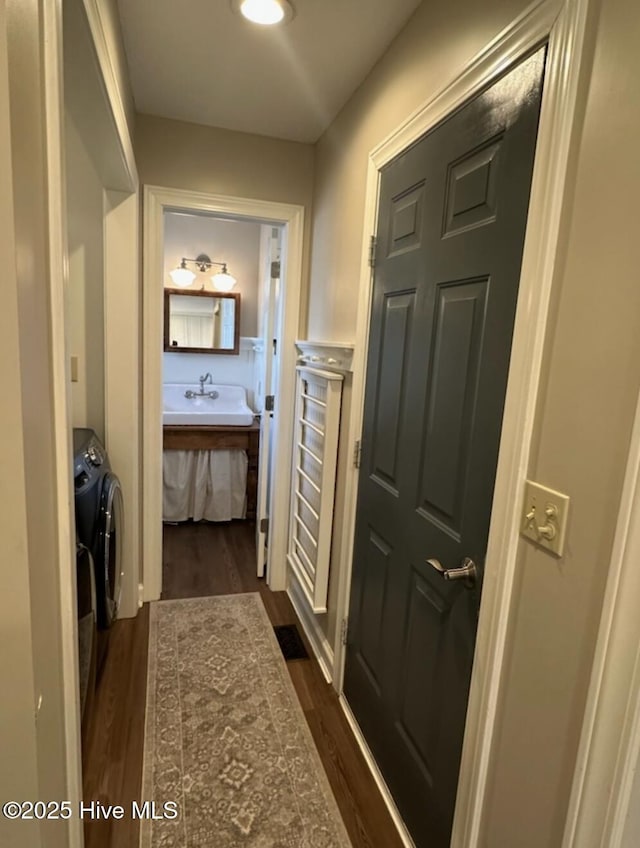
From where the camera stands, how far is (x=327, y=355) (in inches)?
84.1

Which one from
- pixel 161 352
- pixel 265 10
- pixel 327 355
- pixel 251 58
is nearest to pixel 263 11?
pixel 265 10

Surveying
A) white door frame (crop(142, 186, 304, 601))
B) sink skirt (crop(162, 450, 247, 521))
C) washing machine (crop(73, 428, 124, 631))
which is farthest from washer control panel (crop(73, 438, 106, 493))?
sink skirt (crop(162, 450, 247, 521))

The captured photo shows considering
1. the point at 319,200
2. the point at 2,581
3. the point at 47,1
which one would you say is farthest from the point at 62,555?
the point at 319,200

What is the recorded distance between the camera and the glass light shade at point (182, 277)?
3.82 metres

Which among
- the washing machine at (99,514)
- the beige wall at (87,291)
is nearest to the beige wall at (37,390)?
the washing machine at (99,514)

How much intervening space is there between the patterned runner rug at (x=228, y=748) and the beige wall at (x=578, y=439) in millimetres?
712

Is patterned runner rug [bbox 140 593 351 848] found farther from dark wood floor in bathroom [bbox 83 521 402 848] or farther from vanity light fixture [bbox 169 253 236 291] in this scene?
vanity light fixture [bbox 169 253 236 291]

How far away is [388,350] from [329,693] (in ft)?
4.82

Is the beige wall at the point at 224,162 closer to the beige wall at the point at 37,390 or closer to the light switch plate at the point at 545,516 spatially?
the beige wall at the point at 37,390

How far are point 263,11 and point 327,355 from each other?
119cm

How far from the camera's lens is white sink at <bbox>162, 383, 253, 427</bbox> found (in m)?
3.52

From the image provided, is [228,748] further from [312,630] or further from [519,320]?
[519,320]

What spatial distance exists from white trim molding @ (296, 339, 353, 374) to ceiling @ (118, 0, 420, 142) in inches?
40.4

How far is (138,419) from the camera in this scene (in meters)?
2.41
